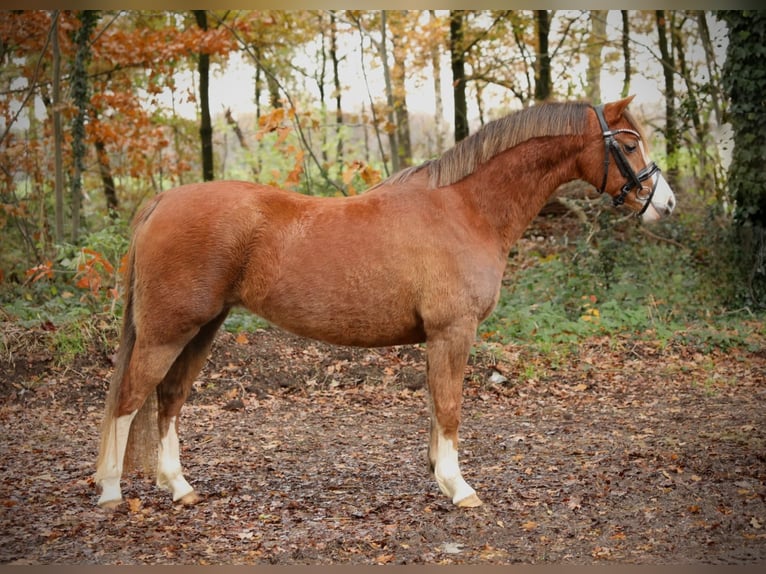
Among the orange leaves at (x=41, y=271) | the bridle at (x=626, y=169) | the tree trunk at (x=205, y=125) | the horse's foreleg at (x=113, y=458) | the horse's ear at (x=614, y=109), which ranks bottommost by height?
the horse's foreleg at (x=113, y=458)

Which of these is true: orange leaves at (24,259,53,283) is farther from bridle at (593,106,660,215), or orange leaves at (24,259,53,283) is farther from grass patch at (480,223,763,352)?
bridle at (593,106,660,215)

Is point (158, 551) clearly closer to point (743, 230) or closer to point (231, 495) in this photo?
point (231, 495)

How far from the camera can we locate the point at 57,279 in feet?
24.9

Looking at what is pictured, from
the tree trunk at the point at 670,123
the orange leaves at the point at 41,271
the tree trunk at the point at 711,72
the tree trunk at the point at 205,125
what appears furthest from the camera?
the tree trunk at the point at 205,125

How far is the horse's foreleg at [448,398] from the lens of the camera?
3.53 m

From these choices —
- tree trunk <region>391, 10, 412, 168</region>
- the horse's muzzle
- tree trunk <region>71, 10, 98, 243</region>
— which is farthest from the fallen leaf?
tree trunk <region>391, 10, 412, 168</region>

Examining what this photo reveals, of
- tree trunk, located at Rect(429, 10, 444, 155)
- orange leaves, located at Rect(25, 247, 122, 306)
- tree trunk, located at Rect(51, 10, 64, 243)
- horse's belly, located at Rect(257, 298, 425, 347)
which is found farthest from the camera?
tree trunk, located at Rect(429, 10, 444, 155)

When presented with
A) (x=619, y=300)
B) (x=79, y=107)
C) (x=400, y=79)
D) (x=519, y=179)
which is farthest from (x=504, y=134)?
(x=400, y=79)

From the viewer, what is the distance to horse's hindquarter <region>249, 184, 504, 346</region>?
355 cm

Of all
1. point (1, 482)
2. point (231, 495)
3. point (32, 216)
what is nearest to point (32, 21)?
point (32, 216)

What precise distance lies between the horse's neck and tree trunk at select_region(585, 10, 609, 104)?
20.4ft

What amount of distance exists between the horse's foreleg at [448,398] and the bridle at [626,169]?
1.06 m

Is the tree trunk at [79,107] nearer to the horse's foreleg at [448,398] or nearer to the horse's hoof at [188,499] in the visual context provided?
the horse's hoof at [188,499]

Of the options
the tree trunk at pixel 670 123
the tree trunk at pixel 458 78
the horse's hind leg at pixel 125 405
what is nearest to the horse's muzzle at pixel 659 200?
the horse's hind leg at pixel 125 405
